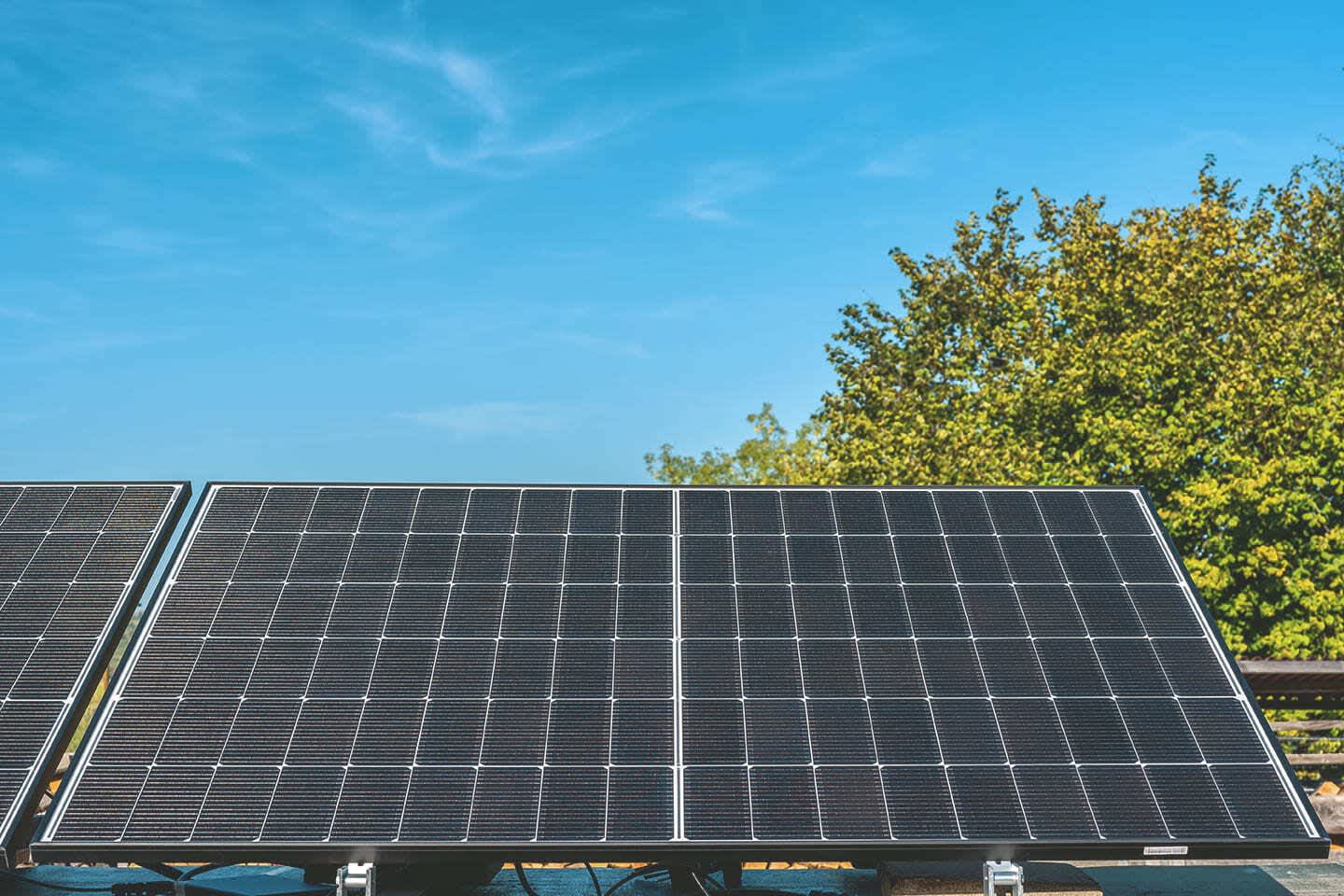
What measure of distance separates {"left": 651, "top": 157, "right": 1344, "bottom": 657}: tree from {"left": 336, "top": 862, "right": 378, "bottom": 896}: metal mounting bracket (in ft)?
93.2

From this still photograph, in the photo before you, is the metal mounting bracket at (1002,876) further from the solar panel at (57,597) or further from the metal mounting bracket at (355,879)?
the solar panel at (57,597)

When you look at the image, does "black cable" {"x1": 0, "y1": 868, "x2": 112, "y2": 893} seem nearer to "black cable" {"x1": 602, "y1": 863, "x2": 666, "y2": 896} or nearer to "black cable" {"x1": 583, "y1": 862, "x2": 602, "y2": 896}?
"black cable" {"x1": 583, "y1": 862, "x2": 602, "y2": 896}

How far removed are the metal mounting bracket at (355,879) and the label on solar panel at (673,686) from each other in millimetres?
125

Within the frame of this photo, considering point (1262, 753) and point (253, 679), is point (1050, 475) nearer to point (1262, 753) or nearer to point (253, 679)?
point (1262, 753)

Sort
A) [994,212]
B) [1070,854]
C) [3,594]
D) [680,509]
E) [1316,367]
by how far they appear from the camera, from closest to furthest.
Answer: [1070,854] < [3,594] < [680,509] < [1316,367] < [994,212]

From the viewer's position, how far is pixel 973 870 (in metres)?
8.91

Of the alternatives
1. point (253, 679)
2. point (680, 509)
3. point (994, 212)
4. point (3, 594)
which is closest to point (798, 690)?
point (680, 509)

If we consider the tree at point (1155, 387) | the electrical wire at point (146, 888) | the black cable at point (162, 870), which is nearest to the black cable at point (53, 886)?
the electrical wire at point (146, 888)

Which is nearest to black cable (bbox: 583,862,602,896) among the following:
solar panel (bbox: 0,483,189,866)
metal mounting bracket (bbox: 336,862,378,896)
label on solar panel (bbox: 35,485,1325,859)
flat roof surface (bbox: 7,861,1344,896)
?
flat roof surface (bbox: 7,861,1344,896)

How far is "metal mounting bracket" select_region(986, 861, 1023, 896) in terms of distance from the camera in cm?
816

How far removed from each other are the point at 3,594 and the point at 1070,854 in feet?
32.8

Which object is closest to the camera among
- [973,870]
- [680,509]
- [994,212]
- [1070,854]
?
[1070,854]

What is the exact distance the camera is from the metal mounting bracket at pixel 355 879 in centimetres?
805

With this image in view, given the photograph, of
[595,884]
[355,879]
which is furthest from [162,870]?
[595,884]
